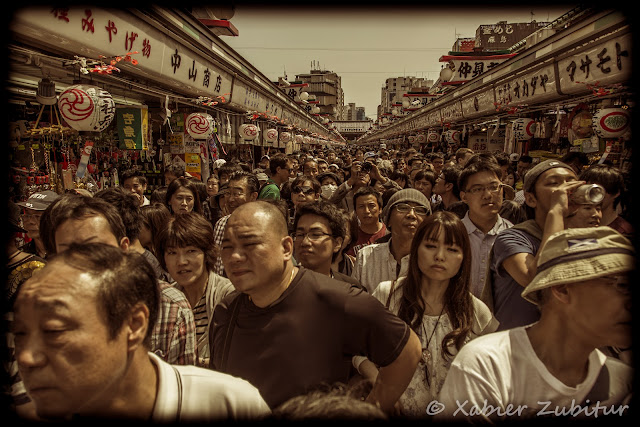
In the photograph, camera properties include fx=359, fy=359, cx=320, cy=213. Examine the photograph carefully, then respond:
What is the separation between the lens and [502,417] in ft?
4.47

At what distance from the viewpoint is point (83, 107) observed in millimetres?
4238

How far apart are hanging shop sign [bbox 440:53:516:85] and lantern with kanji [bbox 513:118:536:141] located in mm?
10540

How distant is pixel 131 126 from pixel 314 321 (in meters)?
6.68

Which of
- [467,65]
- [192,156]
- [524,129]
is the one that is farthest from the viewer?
[467,65]

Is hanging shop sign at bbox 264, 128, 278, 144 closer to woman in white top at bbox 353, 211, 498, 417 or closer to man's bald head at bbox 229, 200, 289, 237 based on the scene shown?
Result: woman in white top at bbox 353, 211, 498, 417

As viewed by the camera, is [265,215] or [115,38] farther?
[115,38]

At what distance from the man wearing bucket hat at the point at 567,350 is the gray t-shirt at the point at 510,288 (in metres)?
0.64

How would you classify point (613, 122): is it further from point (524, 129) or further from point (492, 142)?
point (492, 142)

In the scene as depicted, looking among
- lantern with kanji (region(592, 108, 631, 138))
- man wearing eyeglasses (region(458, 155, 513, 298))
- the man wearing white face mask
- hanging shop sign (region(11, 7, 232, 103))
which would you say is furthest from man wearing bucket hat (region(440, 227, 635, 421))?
lantern with kanji (region(592, 108, 631, 138))

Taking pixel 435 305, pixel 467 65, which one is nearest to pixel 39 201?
pixel 435 305

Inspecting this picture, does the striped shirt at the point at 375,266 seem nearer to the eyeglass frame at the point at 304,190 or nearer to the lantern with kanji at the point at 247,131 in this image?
the eyeglass frame at the point at 304,190

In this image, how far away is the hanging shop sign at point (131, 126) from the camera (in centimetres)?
686

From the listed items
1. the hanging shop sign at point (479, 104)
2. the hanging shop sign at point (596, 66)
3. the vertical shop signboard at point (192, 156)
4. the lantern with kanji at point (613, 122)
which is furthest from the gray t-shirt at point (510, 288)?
the hanging shop sign at point (479, 104)

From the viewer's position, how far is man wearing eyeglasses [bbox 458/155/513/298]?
301 cm
